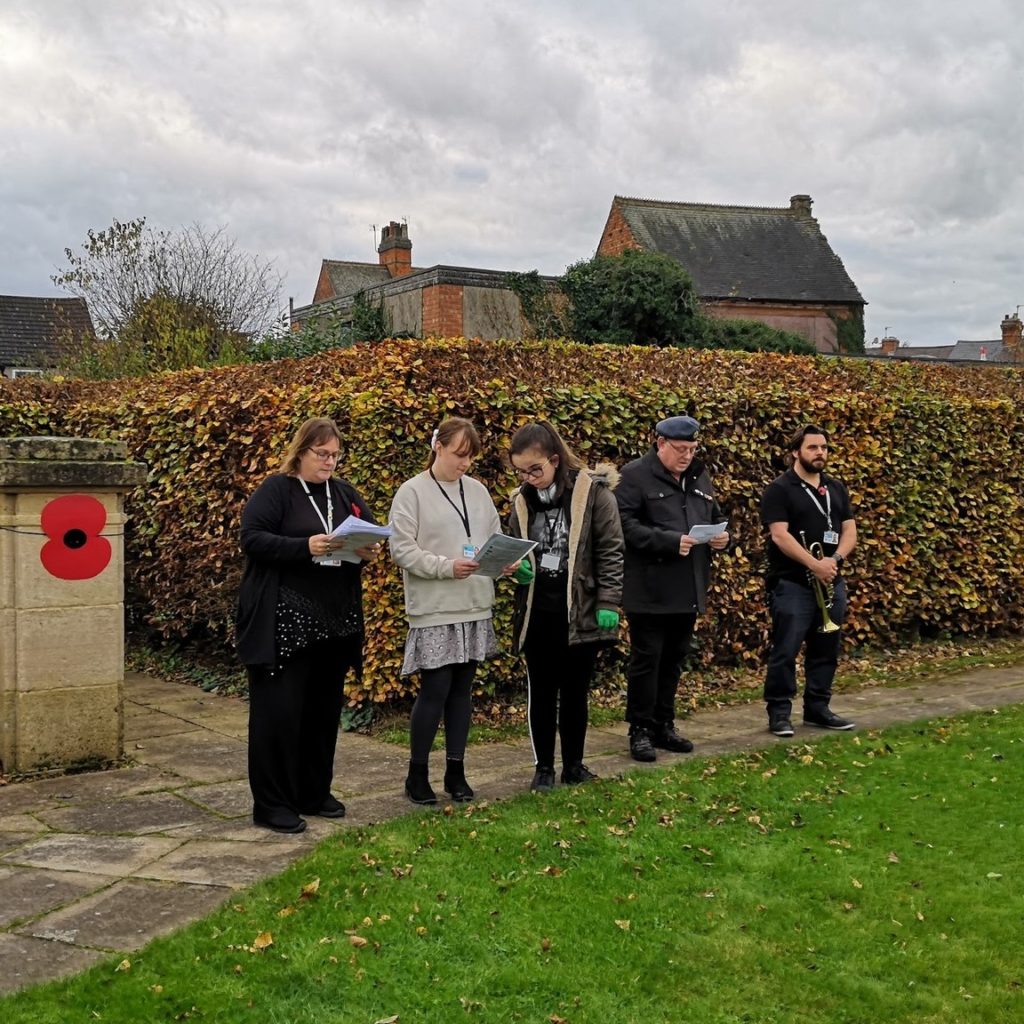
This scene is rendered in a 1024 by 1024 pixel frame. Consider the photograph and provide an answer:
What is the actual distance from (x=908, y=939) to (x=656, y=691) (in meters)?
2.91

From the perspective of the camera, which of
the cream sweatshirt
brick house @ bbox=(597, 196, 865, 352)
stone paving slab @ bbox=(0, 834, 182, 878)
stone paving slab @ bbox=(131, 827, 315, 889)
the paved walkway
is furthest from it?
brick house @ bbox=(597, 196, 865, 352)

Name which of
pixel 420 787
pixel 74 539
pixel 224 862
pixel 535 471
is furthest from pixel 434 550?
Result: pixel 74 539

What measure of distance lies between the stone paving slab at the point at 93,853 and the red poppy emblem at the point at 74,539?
1650mm

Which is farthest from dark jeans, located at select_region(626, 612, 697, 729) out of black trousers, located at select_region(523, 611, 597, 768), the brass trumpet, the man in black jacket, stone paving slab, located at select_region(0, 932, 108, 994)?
stone paving slab, located at select_region(0, 932, 108, 994)

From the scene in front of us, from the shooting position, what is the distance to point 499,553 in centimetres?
555

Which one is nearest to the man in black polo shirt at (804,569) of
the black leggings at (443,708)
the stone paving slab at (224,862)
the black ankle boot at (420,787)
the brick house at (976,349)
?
the black leggings at (443,708)

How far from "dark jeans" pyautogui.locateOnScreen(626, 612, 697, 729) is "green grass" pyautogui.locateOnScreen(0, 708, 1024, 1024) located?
89cm

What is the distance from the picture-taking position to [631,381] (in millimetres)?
9141

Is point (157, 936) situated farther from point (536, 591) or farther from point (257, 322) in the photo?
point (257, 322)

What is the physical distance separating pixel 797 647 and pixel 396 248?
3909 centimetres

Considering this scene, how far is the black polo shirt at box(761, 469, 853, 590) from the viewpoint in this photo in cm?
766

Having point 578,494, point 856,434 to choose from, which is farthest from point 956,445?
point 578,494

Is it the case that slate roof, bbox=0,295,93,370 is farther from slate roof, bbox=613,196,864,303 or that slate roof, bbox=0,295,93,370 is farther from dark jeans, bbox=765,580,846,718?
dark jeans, bbox=765,580,846,718

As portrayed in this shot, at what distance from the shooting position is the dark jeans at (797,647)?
25.0 feet
